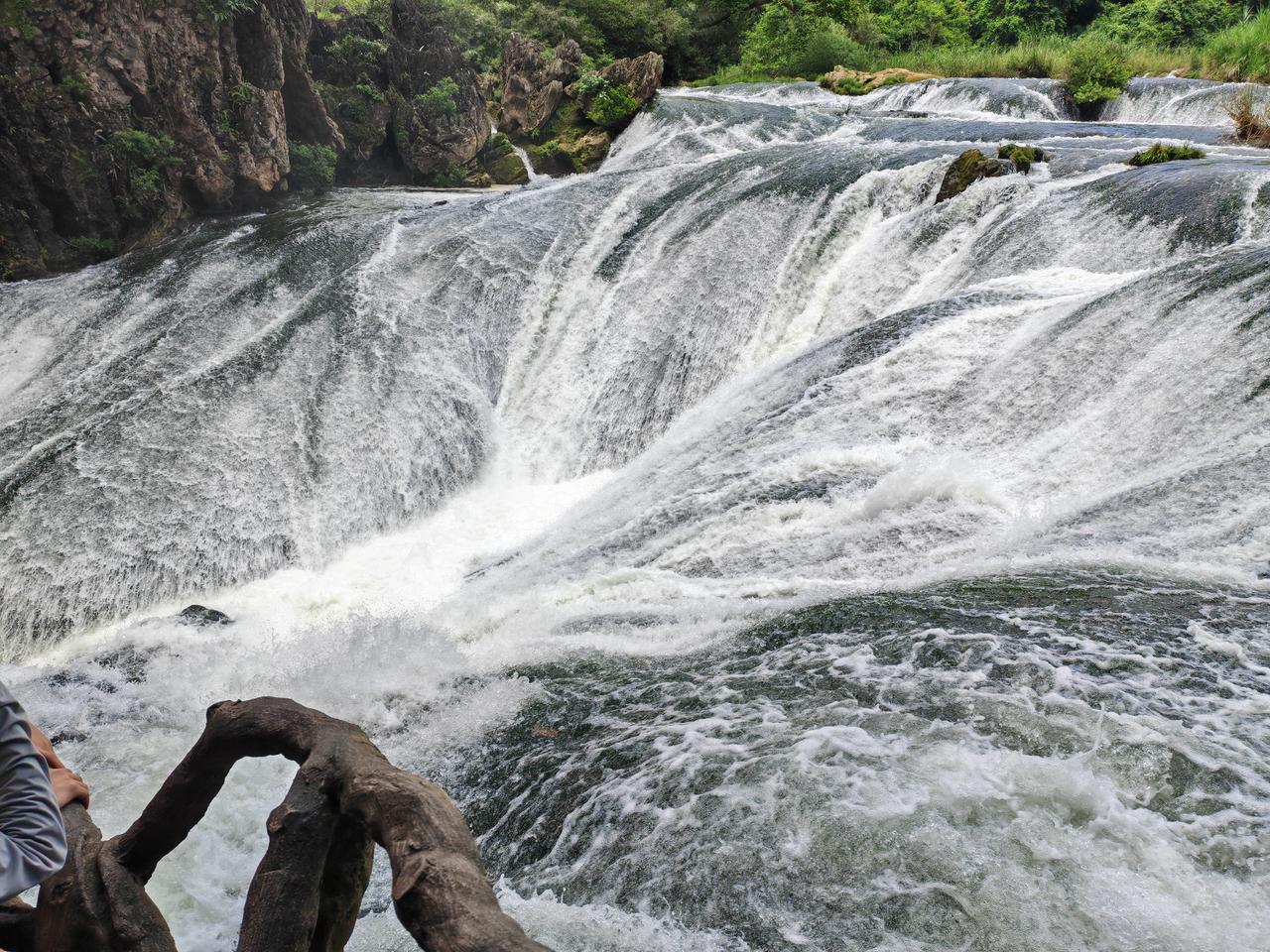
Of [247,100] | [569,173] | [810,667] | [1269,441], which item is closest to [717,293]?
[1269,441]

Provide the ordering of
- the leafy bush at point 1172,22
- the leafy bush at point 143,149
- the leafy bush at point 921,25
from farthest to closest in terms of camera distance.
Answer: the leafy bush at point 921,25, the leafy bush at point 1172,22, the leafy bush at point 143,149

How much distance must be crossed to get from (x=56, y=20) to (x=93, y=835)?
12.1m

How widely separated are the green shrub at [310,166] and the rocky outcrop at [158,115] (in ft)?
0.07

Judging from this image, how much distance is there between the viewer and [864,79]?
62.9ft

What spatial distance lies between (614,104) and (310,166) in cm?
647

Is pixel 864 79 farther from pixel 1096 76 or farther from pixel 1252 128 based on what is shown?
pixel 1252 128

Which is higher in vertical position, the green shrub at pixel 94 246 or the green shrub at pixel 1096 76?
the green shrub at pixel 1096 76

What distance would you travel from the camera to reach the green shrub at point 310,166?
14172 mm

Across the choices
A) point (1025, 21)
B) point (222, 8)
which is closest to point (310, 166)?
point (222, 8)

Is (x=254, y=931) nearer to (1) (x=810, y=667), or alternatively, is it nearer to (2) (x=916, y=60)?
(1) (x=810, y=667)

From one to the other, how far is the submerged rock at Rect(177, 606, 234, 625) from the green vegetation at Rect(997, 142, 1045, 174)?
8321 mm

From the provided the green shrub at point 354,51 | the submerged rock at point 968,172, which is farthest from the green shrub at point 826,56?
the submerged rock at point 968,172

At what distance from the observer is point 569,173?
1761cm

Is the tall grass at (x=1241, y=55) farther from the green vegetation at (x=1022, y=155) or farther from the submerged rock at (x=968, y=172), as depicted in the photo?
the submerged rock at (x=968, y=172)
